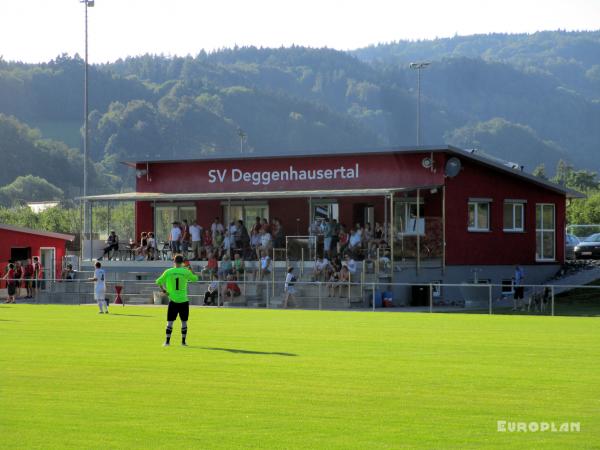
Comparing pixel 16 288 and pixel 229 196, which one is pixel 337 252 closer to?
pixel 229 196

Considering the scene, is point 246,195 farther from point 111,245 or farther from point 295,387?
point 295,387

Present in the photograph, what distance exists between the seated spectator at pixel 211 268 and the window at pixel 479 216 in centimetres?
1106

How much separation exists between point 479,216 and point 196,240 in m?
11.8

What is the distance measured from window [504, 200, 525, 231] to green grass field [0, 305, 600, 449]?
2317 cm

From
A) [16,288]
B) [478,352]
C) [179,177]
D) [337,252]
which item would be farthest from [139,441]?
[179,177]

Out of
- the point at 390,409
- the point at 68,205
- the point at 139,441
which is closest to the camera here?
the point at 139,441

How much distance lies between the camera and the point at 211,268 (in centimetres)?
4619

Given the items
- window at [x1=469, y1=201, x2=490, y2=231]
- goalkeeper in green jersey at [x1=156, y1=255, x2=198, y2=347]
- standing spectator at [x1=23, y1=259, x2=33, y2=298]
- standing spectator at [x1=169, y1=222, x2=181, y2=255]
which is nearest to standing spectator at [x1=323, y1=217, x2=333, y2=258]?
standing spectator at [x1=169, y1=222, x2=181, y2=255]

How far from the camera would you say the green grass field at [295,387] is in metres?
13.3

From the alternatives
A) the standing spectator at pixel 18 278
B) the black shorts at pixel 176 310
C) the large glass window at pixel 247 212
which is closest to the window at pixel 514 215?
the large glass window at pixel 247 212

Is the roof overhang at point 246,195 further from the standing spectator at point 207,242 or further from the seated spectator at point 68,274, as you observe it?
the seated spectator at point 68,274

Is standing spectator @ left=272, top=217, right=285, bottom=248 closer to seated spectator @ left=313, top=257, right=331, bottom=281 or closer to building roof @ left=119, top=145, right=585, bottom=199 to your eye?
seated spectator @ left=313, top=257, right=331, bottom=281

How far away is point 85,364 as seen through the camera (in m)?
20.4

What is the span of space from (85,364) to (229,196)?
2934 cm
